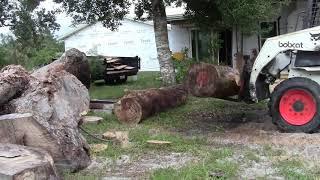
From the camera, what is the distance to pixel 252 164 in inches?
293

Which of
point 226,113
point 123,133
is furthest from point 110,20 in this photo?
point 123,133

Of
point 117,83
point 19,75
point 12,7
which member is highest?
point 12,7

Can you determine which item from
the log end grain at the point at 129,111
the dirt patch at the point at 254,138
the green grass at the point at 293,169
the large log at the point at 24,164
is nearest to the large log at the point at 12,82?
the large log at the point at 24,164

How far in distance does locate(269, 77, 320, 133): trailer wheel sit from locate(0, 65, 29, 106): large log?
4.31 m

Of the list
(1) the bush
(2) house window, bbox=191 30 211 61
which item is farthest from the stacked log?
(2) house window, bbox=191 30 211 61

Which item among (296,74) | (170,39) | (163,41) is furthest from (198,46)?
(296,74)

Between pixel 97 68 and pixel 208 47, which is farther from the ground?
pixel 208 47

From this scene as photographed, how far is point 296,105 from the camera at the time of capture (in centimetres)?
958

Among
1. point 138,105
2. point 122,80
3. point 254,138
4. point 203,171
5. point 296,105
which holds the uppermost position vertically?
point 296,105

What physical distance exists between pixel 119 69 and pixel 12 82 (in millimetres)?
13398

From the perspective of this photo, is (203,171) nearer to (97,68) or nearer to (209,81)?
(209,81)

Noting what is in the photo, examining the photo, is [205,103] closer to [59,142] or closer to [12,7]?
[59,142]

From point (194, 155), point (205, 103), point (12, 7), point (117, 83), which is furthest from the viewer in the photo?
point (12, 7)

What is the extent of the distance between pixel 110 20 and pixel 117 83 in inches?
232
